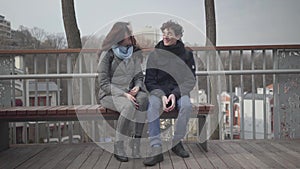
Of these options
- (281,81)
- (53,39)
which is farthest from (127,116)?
(53,39)

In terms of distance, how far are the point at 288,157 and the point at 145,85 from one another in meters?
1.37

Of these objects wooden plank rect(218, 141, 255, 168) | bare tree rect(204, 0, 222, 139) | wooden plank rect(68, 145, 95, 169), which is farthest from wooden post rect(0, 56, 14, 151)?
wooden plank rect(218, 141, 255, 168)

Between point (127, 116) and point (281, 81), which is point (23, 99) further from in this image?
point (281, 81)

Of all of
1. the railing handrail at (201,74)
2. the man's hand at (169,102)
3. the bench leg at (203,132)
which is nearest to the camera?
the man's hand at (169,102)

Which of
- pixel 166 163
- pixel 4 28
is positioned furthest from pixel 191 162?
pixel 4 28

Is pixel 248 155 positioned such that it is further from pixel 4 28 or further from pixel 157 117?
pixel 4 28

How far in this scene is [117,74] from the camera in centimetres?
330

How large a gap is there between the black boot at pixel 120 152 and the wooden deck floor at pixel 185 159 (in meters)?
0.05

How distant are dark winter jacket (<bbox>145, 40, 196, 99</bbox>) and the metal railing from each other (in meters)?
0.60

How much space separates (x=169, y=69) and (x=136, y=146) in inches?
28.9

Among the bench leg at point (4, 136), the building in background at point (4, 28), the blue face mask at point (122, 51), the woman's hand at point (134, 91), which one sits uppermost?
the building in background at point (4, 28)

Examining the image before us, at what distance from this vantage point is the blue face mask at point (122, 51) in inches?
129

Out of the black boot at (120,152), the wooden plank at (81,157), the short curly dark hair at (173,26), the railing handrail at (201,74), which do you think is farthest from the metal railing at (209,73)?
the black boot at (120,152)

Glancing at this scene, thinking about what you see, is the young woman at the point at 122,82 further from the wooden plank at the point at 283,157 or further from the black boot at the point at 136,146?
the wooden plank at the point at 283,157
